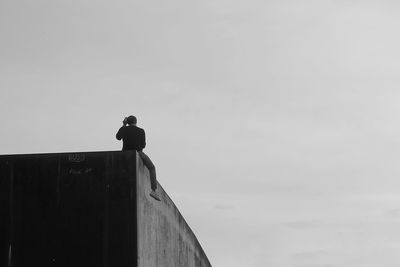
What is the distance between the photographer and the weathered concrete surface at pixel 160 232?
44.2ft

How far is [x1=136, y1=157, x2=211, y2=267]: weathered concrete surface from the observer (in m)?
13.5

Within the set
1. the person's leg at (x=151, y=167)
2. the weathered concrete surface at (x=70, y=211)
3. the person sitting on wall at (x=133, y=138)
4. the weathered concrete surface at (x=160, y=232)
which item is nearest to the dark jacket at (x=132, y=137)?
the person sitting on wall at (x=133, y=138)

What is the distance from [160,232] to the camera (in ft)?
52.4

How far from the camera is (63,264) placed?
42.5 ft

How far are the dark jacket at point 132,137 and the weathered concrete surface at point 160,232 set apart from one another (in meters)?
0.47

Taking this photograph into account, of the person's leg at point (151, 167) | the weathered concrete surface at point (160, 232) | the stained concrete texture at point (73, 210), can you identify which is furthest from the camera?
the person's leg at point (151, 167)

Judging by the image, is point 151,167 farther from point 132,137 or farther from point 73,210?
point 73,210

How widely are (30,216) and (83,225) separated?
1003mm

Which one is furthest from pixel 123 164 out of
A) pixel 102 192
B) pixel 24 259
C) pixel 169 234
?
pixel 169 234

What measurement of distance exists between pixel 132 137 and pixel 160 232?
2.96 meters

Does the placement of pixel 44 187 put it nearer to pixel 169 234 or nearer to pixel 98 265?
pixel 98 265

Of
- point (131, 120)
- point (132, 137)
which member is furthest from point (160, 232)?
point (131, 120)

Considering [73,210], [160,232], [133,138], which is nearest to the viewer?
[73,210]

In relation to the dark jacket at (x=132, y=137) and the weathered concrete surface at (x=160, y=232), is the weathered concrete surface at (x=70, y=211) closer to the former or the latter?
the weathered concrete surface at (x=160, y=232)
